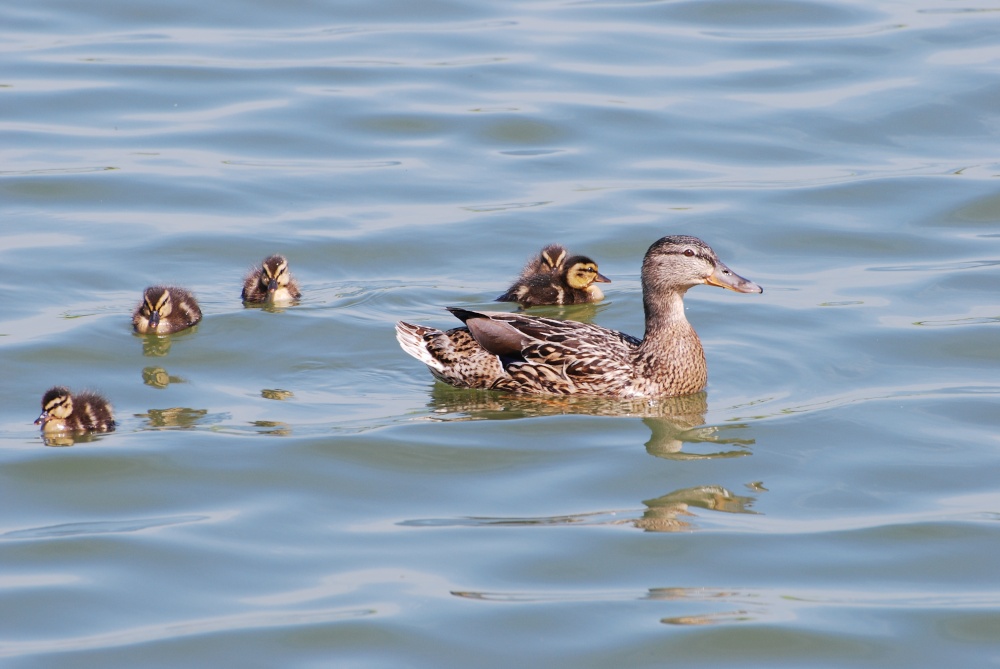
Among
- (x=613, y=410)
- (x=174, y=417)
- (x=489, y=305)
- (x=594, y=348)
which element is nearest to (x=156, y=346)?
(x=174, y=417)

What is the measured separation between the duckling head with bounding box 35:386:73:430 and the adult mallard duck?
1.80 meters

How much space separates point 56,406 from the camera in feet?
23.2

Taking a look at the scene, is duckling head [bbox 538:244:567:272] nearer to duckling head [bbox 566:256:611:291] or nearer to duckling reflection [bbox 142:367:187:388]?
duckling head [bbox 566:256:611:291]

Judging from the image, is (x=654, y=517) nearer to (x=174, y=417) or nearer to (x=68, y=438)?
(x=174, y=417)

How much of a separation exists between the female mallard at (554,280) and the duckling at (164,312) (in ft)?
5.91

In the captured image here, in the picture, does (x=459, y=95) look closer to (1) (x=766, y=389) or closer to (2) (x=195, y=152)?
(2) (x=195, y=152)

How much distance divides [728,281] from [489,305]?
1800 mm

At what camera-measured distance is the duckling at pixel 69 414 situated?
7.08 m

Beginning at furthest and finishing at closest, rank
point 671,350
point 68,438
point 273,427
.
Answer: point 671,350 → point 273,427 → point 68,438

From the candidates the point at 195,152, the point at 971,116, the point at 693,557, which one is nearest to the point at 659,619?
the point at 693,557

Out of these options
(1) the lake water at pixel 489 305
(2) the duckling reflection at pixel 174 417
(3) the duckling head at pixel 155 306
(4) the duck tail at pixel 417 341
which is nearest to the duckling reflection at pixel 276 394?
(1) the lake water at pixel 489 305

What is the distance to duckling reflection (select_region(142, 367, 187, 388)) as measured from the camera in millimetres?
8016

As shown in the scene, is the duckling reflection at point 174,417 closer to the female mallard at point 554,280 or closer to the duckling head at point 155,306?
the duckling head at point 155,306

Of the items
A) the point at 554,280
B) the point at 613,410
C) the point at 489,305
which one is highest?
the point at 554,280
